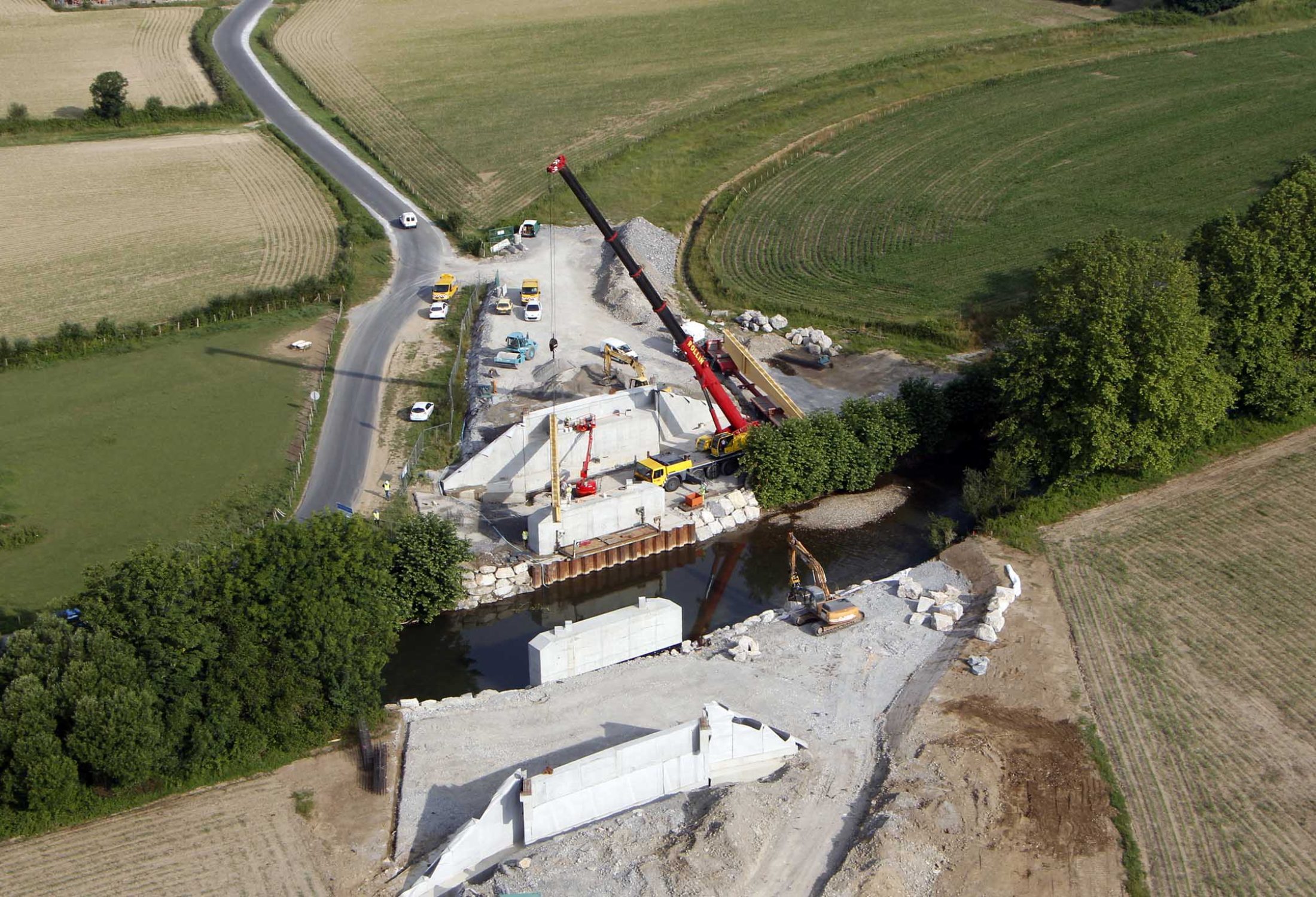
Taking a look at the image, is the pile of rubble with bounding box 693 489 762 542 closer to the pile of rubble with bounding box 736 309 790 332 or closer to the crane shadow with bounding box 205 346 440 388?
the pile of rubble with bounding box 736 309 790 332

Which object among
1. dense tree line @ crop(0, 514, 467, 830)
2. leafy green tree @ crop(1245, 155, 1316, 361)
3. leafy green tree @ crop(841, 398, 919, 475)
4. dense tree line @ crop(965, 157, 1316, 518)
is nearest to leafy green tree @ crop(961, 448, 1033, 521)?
dense tree line @ crop(965, 157, 1316, 518)

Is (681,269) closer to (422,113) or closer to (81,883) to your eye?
(422,113)

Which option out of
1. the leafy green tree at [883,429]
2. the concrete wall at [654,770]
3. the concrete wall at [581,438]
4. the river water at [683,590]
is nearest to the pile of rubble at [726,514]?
the river water at [683,590]

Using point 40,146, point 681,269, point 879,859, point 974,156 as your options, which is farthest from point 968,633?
point 40,146

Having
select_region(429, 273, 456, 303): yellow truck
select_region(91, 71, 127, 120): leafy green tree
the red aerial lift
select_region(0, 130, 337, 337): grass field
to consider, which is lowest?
the red aerial lift

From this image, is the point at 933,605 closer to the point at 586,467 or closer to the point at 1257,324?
the point at 586,467

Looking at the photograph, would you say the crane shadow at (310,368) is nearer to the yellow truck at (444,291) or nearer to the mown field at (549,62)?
the yellow truck at (444,291)
